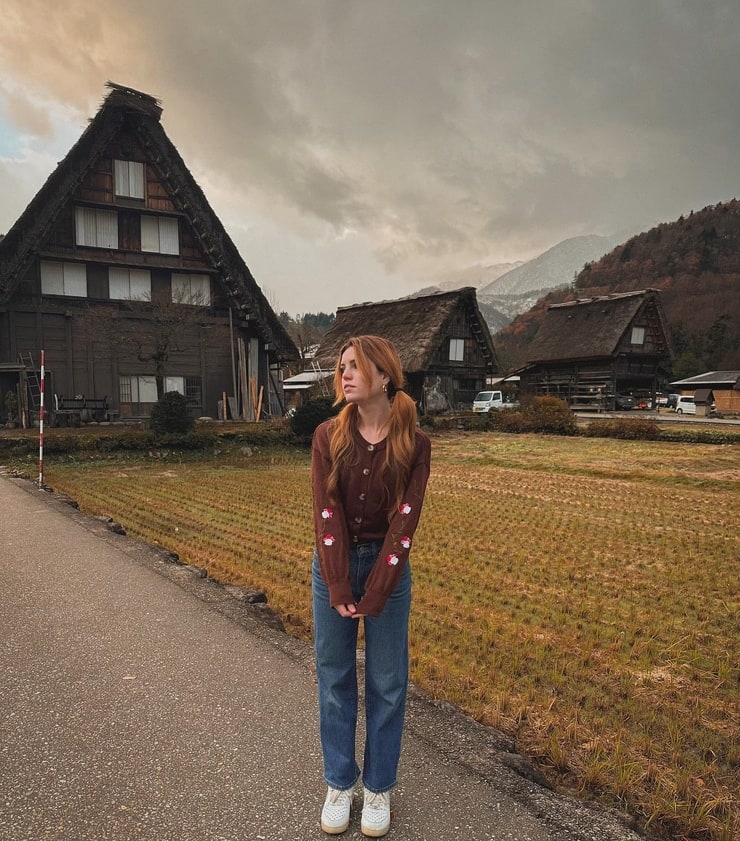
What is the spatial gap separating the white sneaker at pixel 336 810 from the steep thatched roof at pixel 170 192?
22.4 meters

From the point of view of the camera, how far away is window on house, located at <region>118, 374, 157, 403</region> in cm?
2266

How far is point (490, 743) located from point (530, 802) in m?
0.48

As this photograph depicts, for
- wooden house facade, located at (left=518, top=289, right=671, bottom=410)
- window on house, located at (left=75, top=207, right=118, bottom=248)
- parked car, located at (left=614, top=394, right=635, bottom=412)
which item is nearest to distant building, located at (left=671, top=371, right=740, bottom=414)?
wooden house facade, located at (left=518, top=289, right=671, bottom=410)

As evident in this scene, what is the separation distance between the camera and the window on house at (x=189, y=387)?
2386cm

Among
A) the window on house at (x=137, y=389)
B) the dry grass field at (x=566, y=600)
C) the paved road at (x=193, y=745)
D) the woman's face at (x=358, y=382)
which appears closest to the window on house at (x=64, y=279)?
the window on house at (x=137, y=389)

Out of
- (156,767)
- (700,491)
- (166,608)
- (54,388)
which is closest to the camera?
(156,767)

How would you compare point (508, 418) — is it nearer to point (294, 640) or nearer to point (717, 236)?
point (294, 640)

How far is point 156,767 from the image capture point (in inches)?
112

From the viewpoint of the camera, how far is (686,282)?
76.9 metres

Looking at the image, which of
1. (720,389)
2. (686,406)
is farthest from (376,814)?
(686,406)

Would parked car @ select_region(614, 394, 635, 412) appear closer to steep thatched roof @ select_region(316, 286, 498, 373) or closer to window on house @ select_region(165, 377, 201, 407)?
steep thatched roof @ select_region(316, 286, 498, 373)

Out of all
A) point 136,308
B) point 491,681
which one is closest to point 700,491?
point 491,681

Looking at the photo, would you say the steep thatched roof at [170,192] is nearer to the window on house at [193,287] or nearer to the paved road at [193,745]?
the window on house at [193,287]

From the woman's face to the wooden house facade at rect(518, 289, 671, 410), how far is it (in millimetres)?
38488
